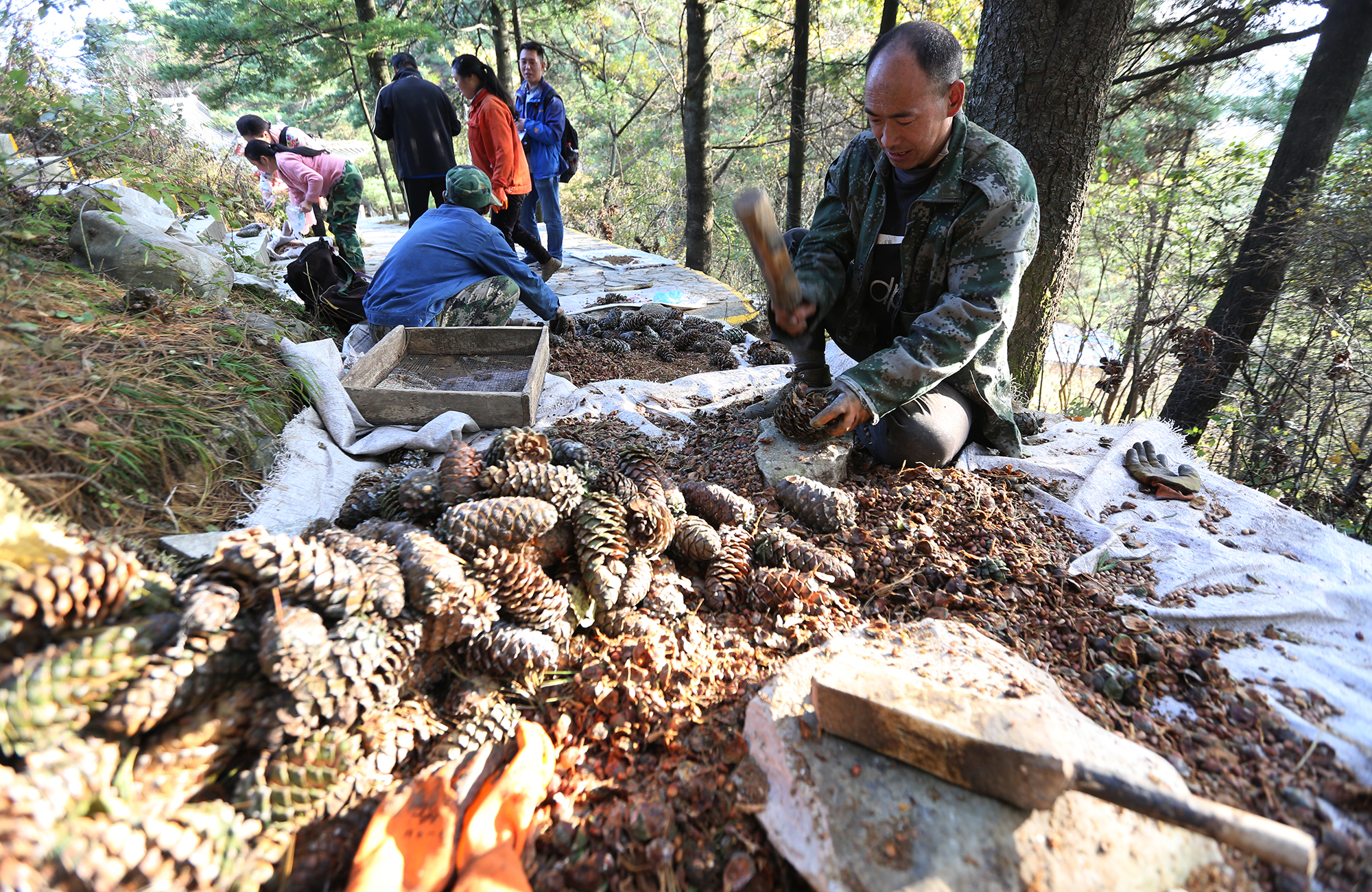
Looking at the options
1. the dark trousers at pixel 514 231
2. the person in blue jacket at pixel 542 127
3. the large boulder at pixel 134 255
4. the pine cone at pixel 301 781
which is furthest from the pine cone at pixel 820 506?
the person in blue jacket at pixel 542 127

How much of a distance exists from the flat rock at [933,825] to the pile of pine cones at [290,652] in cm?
52

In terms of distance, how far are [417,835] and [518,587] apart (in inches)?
23.6

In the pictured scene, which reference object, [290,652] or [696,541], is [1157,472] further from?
[290,652]

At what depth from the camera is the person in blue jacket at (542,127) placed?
263 inches

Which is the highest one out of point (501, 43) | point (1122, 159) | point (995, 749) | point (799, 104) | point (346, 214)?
point (501, 43)

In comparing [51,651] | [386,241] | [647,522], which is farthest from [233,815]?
[386,241]

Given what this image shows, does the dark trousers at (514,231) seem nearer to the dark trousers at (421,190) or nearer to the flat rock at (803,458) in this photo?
the dark trousers at (421,190)

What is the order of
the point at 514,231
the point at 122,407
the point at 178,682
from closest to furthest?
the point at 178,682, the point at 122,407, the point at 514,231

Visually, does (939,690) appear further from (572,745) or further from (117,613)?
(117,613)

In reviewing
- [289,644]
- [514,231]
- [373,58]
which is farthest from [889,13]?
[373,58]

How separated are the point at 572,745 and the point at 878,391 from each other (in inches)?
70.1

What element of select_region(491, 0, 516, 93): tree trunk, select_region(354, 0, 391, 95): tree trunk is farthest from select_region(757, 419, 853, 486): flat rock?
select_region(491, 0, 516, 93): tree trunk

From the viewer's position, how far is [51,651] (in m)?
→ 1.01

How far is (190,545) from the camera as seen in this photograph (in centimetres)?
166
